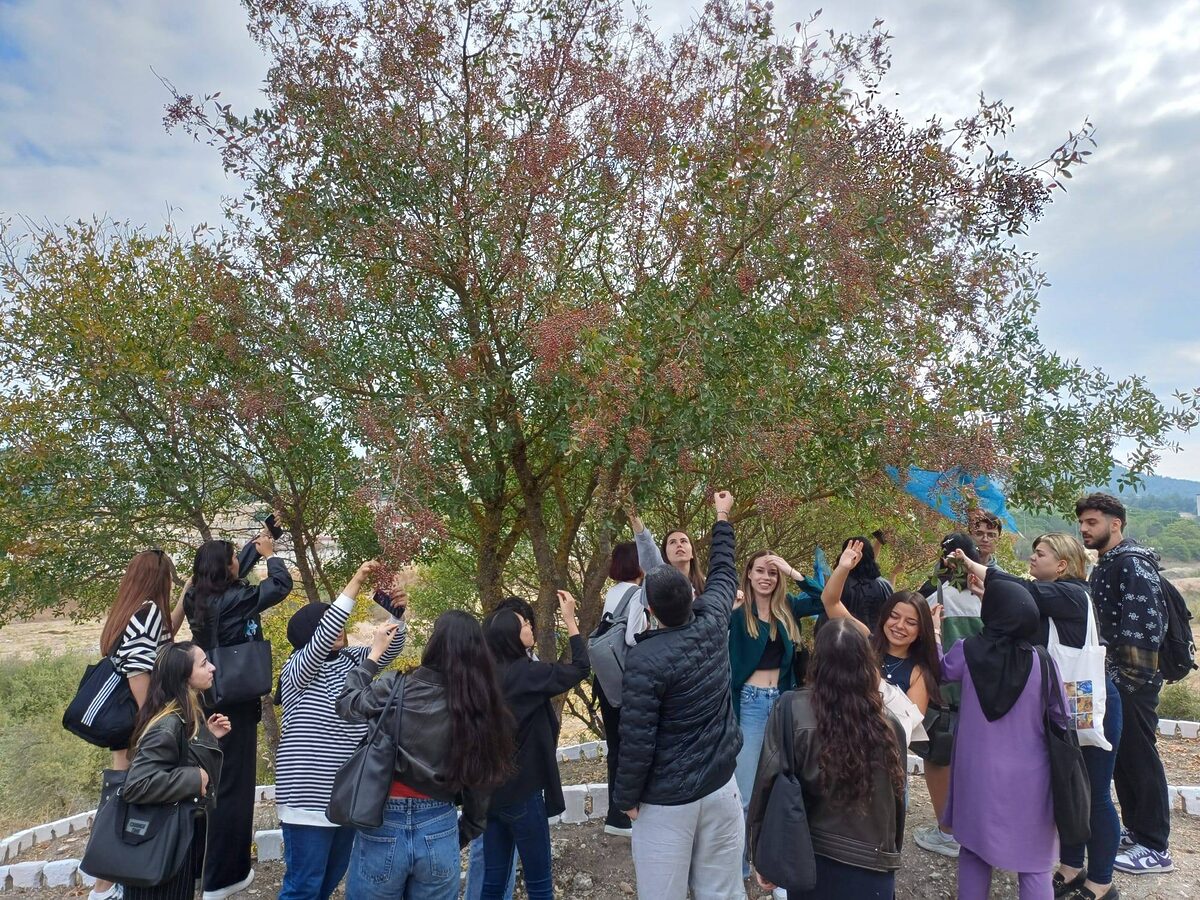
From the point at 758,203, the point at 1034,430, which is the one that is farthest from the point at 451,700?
the point at 1034,430

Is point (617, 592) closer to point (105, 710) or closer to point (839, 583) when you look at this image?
point (839, 583)

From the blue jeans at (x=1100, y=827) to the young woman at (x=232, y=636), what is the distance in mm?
5004

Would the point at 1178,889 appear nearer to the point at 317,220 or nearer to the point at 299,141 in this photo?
the point at 317,220

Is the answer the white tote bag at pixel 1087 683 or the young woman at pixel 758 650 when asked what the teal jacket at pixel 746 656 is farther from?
the white tote bag at pixel 1087 683

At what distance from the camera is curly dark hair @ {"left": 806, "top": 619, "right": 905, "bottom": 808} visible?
3.22 meters

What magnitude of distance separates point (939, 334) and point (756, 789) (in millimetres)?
4201

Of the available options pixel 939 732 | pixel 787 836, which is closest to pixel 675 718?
pixel 787 836

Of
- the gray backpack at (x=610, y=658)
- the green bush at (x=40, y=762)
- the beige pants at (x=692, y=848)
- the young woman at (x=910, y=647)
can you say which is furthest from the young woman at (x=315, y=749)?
the green bush at (x=40, y=762)

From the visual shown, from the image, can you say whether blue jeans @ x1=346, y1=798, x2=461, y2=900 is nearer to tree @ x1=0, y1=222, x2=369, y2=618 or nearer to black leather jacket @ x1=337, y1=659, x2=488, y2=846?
black leather jacket @ x1=337, y1=659, x2=488, y2=846

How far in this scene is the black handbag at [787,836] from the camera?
3168 millimetres

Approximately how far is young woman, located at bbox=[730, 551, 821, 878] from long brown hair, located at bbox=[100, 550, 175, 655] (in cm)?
334

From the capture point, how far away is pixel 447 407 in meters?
6.00

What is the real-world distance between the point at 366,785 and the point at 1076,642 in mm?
3894

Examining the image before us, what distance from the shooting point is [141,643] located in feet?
14.0
